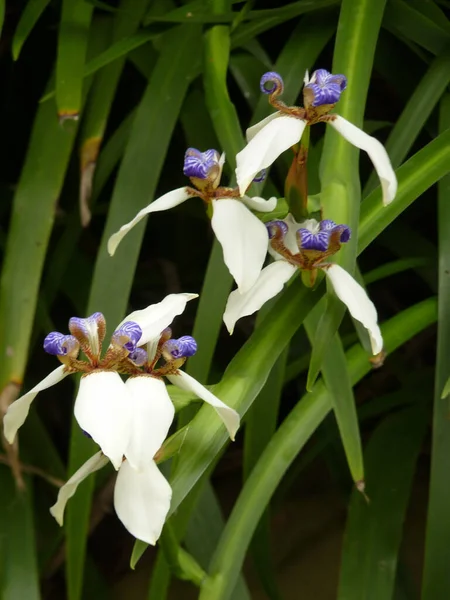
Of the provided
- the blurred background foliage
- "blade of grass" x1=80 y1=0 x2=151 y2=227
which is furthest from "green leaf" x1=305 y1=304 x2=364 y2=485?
"blade of grass" x1=80 y1=0 x2=151 y2=227

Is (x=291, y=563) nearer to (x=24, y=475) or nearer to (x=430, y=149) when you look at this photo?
(x=24, y=475)

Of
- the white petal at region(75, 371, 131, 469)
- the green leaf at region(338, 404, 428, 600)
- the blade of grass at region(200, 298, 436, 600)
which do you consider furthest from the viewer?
the green leaf at region(338, 404, 428, 600)

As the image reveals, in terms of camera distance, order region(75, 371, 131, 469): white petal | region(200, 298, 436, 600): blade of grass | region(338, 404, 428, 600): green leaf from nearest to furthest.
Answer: region(75, 371, 131, 469): white petal < region(200, 298, 436, 600): blade of grass < region(338, 404, 428, 600): green leaf

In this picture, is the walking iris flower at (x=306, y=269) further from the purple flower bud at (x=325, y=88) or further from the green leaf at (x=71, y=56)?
the green leaf at (x=71, y=56)

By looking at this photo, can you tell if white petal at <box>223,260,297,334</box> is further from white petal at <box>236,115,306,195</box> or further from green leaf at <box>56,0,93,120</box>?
green leaf at <box>56,0,93,120</box>

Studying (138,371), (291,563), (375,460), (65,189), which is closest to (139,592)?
(291,563)

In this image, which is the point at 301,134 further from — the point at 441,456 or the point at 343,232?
the point at 441,456

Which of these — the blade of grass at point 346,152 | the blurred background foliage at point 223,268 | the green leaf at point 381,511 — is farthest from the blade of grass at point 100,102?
the green leaf at point 381,511
